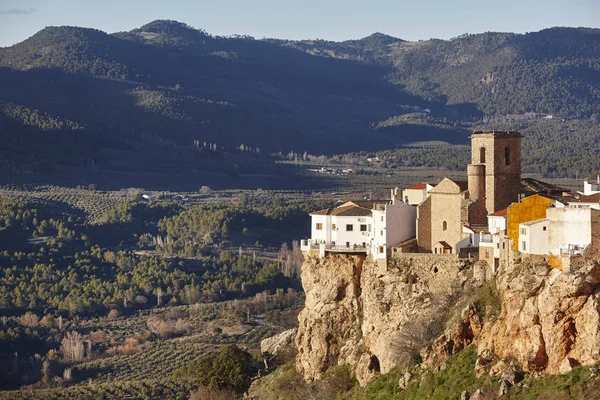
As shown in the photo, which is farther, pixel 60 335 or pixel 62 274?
pixel 62 274

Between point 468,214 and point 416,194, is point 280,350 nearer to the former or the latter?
point 416,194

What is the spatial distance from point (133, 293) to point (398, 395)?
172 ft

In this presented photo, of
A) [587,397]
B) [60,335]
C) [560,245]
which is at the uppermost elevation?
[560,245]

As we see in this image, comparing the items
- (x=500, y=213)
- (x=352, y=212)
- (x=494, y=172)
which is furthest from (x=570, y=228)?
(x=352, y=212)

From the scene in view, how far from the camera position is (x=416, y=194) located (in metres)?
54.3

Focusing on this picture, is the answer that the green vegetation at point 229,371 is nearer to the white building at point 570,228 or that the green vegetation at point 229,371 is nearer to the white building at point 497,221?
the white building at point 497,221

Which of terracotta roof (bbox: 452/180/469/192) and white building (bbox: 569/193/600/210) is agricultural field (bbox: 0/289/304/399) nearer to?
terracotta roof (bbox: 452/180/469/192)

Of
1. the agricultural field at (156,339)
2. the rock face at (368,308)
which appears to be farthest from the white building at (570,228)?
the agricultural field at (156,339)

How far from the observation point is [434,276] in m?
49.2

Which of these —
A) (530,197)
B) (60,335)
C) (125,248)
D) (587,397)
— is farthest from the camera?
(125,248)

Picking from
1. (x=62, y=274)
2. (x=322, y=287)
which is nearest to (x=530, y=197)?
(x=322, y=287)

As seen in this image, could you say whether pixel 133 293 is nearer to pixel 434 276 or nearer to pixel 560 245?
pixel 434 276

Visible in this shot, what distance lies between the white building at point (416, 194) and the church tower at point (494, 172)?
10.2 ft

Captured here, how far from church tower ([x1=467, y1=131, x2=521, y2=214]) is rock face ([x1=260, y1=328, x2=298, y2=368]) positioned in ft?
41.8
